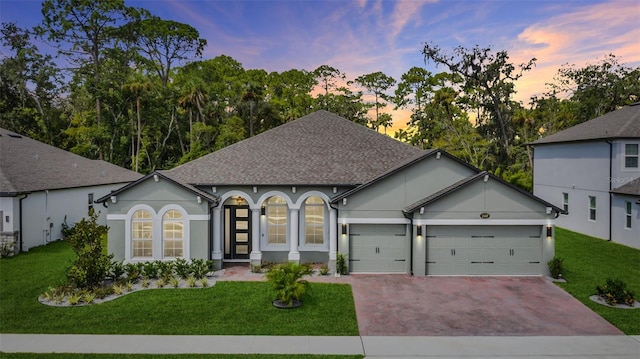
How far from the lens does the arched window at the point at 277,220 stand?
17.0 metres

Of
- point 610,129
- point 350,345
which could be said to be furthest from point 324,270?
point 610,129

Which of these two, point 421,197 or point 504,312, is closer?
point 504,312

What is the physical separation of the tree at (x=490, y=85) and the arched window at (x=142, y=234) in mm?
38058

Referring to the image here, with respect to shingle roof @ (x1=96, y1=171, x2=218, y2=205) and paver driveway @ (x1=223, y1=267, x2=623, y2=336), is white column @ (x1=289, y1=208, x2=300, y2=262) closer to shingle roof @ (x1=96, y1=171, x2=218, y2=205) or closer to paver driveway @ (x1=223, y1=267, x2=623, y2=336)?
paver driveway @ (x1=223, y1=267, x2=623, y2=336)

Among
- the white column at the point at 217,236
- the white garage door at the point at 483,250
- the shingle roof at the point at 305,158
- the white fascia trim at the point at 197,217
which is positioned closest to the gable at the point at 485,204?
the white garage door at the point at 483,250

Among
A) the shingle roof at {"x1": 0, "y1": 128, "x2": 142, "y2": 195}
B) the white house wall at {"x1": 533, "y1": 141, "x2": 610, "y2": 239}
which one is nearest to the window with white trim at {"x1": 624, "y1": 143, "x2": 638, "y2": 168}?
the white house wall at {"x1": 533, "y1": 141, "x2": 610, "y2": 239}

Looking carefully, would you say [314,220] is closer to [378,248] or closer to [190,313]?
[378,248]

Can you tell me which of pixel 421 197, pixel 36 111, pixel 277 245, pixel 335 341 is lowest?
pixel 335 341

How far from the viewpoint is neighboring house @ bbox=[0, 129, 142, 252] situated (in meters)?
18.6

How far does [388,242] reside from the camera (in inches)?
618

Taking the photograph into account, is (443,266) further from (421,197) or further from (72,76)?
(72,76)

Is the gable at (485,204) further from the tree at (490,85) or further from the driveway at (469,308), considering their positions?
the tree at (490,85)

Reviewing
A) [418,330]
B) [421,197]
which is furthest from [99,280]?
[421,197]

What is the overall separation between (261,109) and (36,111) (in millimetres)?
26106
